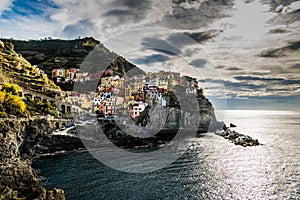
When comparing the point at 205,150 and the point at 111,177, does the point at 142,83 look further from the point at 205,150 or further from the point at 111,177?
the point at 111,177

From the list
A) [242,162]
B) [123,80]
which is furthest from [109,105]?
[242,162]

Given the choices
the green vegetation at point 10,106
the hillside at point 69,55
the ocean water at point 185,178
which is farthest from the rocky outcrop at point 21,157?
the hillside at point 69,55

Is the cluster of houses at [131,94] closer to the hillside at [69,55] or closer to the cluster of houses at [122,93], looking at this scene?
the cluster of houses at [122,93]

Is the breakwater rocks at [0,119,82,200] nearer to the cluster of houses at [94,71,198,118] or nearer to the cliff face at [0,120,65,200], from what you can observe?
the cliff face at [0,120,65,200]

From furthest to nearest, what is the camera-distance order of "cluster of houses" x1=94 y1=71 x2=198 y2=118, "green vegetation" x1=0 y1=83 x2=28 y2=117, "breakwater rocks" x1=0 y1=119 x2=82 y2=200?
"cluster of houses" x1=94 y1=71 x2=198 y2=118
"green vegetation" x1=0 y1=83 x2=28 y2=117
"breakwater rocks" x1=0 y1=119 x2=82 y2=200

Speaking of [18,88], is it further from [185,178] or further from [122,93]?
[185,178]

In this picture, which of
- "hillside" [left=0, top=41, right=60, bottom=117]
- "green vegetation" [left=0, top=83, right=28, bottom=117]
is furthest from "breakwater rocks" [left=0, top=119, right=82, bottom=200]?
"hillside" [left=0, top=41, right=60, bottom=117]

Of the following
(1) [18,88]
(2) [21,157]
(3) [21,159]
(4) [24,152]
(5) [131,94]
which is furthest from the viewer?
(5) [131,94]

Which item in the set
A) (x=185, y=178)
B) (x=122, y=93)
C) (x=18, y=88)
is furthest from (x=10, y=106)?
(x=122, y=93)
